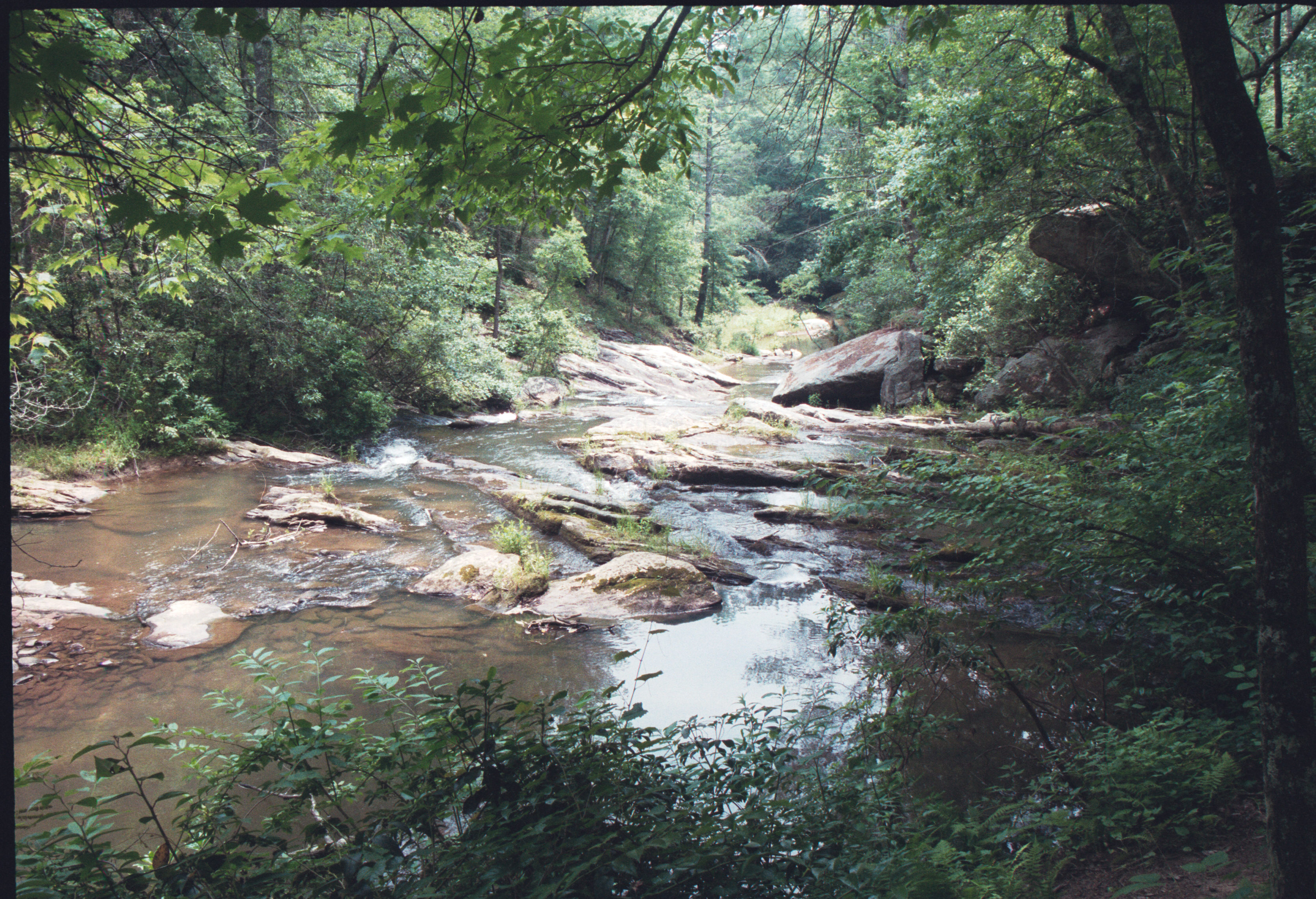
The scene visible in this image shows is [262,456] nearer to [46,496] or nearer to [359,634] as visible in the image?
[46,496]

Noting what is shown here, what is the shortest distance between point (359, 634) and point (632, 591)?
8.51 ft

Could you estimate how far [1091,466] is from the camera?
452 cm

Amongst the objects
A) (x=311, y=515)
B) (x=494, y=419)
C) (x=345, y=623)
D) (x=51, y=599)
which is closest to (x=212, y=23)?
(x=345, y=623)

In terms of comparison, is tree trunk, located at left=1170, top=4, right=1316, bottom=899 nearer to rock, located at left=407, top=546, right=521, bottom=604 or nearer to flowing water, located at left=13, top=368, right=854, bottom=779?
flowing water, located at left=13, top=368, right=854, bottom=779

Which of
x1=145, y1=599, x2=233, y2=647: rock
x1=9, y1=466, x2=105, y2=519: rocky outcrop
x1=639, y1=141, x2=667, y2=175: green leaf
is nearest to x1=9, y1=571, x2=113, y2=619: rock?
x1=145, y1=599, x2=233, y2=647: rock

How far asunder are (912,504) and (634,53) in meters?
3.31

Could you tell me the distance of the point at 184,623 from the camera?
18.8ft

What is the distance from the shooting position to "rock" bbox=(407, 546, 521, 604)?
6.62m

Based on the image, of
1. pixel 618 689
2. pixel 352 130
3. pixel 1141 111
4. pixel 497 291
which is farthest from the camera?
pixel 497 291

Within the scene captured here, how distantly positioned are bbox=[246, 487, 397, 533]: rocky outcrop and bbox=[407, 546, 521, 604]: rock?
2.10 meters

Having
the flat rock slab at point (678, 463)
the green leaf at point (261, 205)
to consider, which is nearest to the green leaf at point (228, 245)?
the green leaf at point (261, 205)

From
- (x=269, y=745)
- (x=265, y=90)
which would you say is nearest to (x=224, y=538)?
(x=269, y=745)

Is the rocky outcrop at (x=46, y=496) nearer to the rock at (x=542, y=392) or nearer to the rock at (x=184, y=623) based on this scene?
the rock at (x=184, y=623)

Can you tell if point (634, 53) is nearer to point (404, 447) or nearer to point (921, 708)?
point (921, 708)
